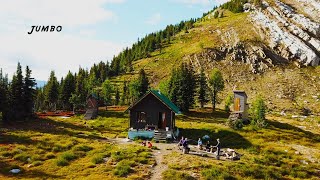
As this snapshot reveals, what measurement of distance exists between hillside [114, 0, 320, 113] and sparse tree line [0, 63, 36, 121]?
2191 inches

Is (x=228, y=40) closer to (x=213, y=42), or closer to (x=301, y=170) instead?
(x=213, y=42)

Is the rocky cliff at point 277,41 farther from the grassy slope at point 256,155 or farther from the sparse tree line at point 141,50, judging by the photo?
the grassy slope at point 256,155

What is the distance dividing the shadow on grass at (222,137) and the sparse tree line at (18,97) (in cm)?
3383

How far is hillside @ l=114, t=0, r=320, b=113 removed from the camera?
104200mm

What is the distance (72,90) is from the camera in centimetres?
8831

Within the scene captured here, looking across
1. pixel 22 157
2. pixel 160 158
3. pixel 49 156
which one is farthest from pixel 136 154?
pixel 22 157

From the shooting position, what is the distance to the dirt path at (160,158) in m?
28.9

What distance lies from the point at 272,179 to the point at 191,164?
23.4 feet

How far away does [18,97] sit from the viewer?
65.8 meters

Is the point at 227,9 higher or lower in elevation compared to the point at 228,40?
higher

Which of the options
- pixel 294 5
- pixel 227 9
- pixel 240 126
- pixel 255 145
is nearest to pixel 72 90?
pixel 240 126

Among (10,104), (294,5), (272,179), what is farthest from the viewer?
(294,5)

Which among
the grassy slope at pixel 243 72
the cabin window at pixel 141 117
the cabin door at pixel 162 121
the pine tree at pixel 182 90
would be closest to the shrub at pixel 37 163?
the cabin window at pixel 141 117

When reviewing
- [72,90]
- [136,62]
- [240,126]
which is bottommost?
[240,126]
